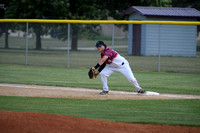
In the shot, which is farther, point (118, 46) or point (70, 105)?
point (118, 46)

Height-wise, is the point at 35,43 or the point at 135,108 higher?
the point at 35,43

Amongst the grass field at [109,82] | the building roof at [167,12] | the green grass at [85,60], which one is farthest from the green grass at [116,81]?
the building roof at [167,12]

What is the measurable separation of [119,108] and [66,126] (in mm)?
2133

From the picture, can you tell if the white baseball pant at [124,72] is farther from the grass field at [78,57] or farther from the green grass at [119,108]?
the grass field at [78,57]

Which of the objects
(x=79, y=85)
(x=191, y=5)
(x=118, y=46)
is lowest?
(x=79, y=85)

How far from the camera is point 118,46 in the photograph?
1870 cm

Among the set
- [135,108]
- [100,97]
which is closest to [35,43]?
[100,97]

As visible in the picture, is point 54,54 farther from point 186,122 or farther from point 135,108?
point 186,122

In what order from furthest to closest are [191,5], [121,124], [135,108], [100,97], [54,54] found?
[191,5], [54,54], [100,97], [135,108], [121,124]

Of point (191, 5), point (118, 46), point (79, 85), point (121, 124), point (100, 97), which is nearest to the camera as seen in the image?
point (121, 124)

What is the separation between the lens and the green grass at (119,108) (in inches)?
252

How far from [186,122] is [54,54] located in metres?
15.2

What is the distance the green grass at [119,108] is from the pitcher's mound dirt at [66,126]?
397mm

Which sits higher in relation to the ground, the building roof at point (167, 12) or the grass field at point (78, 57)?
the building roof at point (167, 12)
